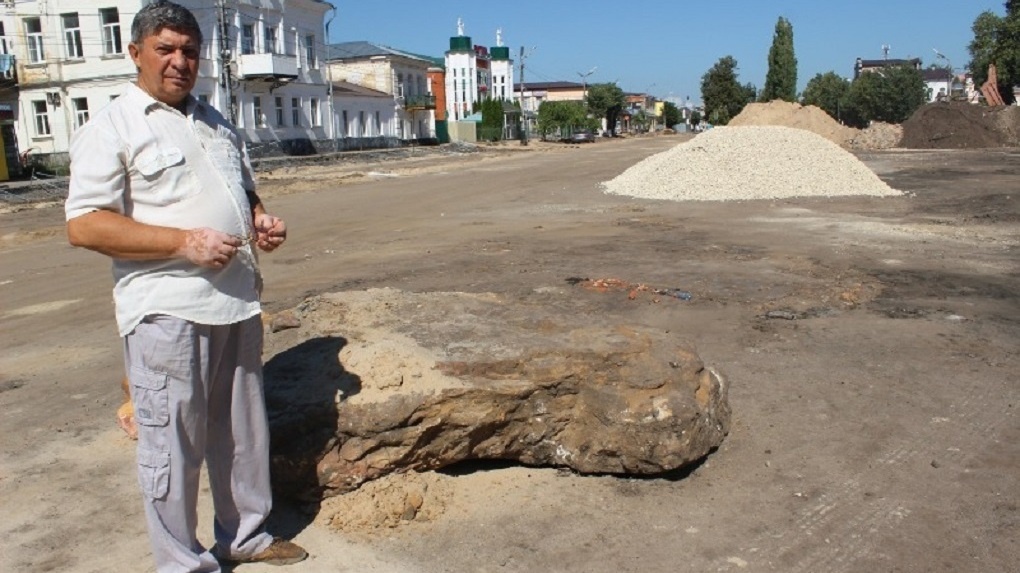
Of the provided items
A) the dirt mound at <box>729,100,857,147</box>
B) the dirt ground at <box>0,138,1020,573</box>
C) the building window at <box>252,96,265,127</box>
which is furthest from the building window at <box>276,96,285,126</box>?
the dirt ground at <box>0,138,1020,573</box>

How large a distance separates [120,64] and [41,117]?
4337mm

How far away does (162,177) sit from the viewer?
2592mm

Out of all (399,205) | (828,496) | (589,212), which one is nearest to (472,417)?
(828,496)

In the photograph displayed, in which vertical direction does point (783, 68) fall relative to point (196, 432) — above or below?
above

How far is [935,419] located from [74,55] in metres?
33.9

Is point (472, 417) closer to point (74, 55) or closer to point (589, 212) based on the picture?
point (589, 212)

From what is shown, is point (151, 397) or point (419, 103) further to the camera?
point (419, 103)

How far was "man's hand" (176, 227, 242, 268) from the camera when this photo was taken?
98.1 inches

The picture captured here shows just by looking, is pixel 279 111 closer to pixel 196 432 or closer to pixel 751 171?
pixel 751 171

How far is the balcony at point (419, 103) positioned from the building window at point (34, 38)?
24.9 metres

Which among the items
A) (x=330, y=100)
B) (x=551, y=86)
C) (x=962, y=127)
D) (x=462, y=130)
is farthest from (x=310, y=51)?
(x=551, y=86)

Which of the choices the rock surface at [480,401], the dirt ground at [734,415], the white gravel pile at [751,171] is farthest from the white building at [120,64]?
the rock surface at [480,401]

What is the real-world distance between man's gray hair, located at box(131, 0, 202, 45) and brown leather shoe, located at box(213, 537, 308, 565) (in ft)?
6.04

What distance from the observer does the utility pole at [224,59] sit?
101ft
